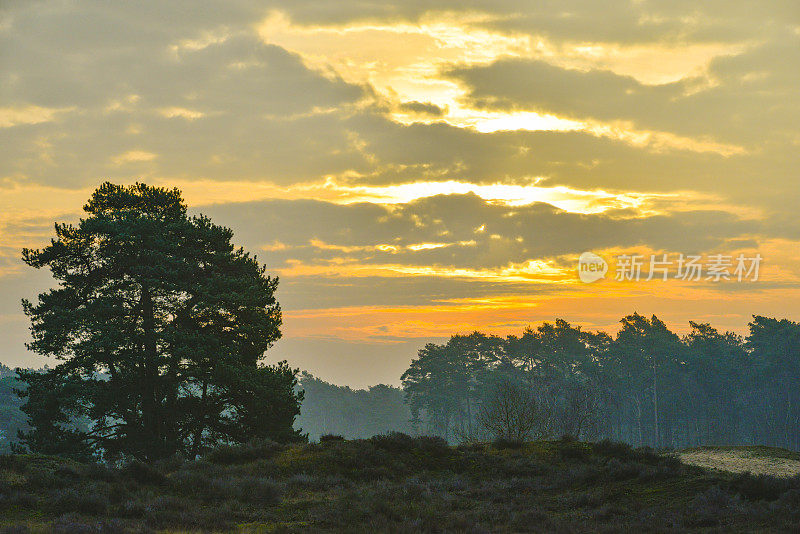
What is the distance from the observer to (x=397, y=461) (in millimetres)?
23969

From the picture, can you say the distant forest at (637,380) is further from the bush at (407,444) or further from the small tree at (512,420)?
the bush at (407,444)

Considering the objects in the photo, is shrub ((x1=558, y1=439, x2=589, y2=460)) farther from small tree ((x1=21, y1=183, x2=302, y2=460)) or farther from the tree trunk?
the tree trunk

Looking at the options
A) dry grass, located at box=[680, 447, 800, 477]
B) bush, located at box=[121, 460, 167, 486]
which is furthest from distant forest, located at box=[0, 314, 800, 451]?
bush, located at box=[121, 460, 167, 486]

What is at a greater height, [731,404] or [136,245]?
[136,245]

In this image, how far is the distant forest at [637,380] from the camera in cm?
8769

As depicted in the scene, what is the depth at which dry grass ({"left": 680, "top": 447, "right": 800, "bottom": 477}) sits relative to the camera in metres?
33.3

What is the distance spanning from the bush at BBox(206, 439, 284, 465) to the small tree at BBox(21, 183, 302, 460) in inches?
237

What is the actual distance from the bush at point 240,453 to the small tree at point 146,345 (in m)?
6.02

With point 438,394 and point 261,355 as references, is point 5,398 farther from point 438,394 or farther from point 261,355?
point 261,355

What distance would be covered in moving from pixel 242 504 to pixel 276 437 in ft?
49.1

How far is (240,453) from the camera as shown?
79.2ft

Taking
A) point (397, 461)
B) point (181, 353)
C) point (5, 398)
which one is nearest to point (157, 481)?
point (397, 461)

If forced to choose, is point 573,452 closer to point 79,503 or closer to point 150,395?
point 79,503

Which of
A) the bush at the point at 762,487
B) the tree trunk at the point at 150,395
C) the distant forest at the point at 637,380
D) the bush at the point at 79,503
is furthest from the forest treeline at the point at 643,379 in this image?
the bush at the point at 79,503
